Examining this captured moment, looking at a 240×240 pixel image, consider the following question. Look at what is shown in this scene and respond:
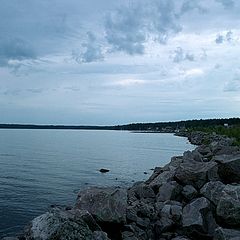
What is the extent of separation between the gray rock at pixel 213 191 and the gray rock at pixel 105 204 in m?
3.41

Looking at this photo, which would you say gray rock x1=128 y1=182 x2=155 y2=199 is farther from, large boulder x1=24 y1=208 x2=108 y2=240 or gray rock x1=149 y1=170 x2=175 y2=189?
large boulder x1=24 y1=208 x2=108 y2=240

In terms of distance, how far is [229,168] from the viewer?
17344mm

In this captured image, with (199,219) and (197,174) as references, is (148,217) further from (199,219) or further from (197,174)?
(197,174)

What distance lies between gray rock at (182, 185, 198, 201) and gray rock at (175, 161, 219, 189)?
49cm

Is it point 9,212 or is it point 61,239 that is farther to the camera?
point 9,212

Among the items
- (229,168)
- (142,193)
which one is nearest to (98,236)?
(142,193)

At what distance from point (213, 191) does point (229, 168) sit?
2.59 metres

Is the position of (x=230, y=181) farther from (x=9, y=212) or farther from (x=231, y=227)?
(x=9, y=212)

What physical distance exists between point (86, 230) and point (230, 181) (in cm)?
847

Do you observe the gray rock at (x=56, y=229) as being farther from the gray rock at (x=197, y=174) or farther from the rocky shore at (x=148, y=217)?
the gray rock at (x=197, y=174)

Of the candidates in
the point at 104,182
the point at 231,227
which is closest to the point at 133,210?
the point at 231,227

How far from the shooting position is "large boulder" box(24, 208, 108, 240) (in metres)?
10.8

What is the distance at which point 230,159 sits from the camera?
17.5 meters

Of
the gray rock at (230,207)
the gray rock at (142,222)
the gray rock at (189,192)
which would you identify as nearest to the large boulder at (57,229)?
the gray rock at (142,222)
